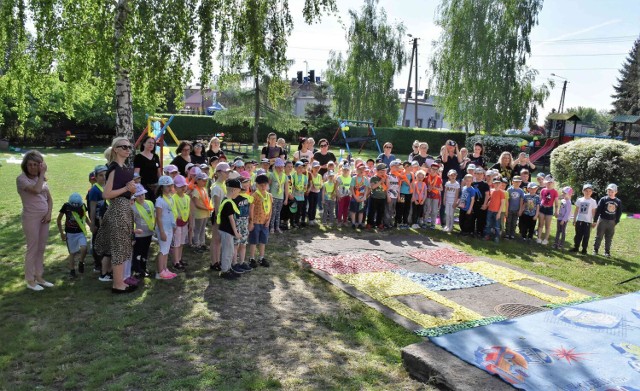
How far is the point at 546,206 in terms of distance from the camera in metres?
9.66

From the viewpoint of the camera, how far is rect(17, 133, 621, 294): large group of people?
5.71 m

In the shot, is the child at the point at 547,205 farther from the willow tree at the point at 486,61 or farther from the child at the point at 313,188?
the willow tree at the point at 486,61

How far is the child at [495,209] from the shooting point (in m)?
9.77

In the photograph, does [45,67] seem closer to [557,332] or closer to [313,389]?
[313,389]

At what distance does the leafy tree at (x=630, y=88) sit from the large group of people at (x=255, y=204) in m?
48.9

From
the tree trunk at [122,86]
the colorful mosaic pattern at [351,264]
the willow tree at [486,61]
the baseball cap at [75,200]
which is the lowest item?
→ the colorful mosaic pattern at [351,264]

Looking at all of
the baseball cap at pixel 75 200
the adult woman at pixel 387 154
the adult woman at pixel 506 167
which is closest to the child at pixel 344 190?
the adult woman at pixel 387 154

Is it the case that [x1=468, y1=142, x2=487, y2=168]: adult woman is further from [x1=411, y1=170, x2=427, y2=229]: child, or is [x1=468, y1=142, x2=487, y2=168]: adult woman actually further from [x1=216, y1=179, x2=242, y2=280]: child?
[x1=216, y1=179, x2=242, y2=280]: child

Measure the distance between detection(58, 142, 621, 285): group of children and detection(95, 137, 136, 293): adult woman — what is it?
2.78ft

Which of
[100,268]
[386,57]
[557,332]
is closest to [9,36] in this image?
[100,268]

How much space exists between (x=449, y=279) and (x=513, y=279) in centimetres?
107

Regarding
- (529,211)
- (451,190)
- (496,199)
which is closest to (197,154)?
(451,190)

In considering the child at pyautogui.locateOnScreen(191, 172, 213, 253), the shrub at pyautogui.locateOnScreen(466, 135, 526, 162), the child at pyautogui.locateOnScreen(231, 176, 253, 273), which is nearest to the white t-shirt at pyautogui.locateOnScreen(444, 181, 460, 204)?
the child at pyautogui.locateOnScreen(231, 176, 253, 273)

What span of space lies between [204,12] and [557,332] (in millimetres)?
7343
